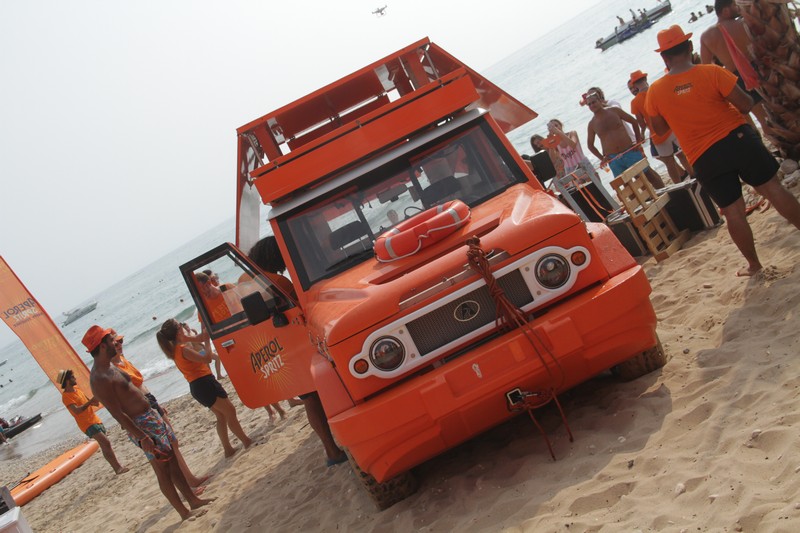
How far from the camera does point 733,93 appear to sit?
584cm

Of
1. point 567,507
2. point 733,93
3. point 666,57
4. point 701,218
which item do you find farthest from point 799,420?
point 701,218

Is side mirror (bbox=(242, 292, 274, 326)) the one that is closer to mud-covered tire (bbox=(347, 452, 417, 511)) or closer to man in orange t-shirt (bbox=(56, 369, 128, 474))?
mud-covered tire (bbox=(347, 452, 417, 511))

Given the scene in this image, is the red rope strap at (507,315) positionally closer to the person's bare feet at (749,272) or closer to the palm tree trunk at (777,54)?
the person's bare feet at (749,272)

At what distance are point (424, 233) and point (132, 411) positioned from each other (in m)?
3.84

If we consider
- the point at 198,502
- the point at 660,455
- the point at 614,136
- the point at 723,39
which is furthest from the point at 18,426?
the point at 660,455

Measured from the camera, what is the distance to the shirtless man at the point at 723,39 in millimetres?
7387

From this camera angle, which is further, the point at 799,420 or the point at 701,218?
the point at 701,218

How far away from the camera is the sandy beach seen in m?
3.76

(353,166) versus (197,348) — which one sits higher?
(353,166)

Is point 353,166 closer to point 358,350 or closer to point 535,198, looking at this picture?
point 535,198

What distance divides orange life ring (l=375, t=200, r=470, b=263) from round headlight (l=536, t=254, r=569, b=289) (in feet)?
2.46

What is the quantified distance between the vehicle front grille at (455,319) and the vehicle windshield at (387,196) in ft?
4.34

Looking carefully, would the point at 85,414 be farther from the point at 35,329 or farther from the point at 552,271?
the point at 552,271

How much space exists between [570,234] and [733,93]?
219 cm
